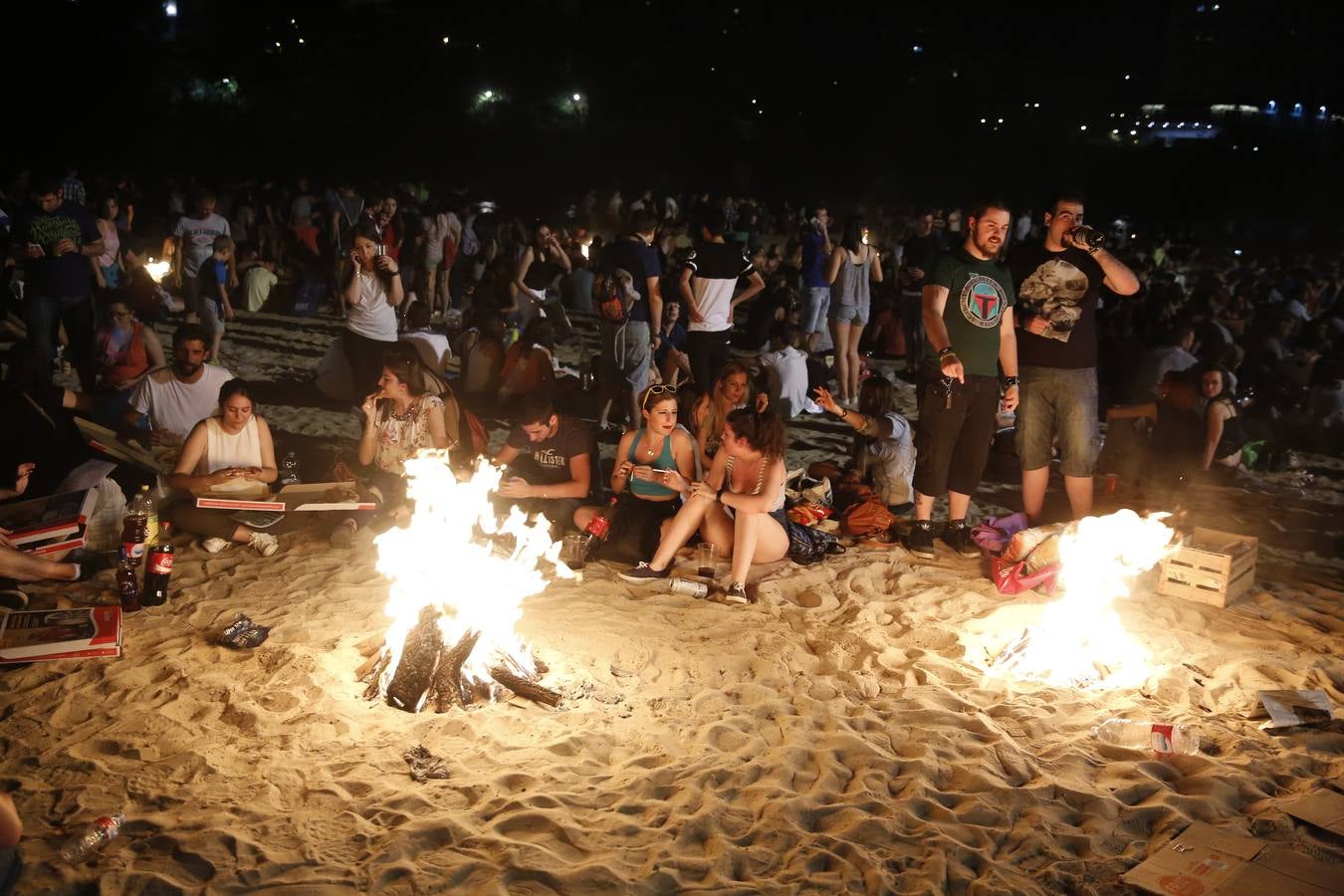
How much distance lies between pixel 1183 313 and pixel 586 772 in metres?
8.50

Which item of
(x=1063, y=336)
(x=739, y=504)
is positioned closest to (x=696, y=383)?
(x=739, y=504)

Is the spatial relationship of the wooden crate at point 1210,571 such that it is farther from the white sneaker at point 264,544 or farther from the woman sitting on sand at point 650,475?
the white sneaker at point 264,544

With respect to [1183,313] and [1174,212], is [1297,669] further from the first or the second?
[1174,212]

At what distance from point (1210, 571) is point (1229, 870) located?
3.06 m

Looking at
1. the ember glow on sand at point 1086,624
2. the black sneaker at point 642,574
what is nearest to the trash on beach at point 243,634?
the black sneaker at point 642,574

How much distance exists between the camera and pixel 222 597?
249 inches

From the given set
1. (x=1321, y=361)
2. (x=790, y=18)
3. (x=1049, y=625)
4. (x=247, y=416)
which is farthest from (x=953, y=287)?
(x=790, y=18)

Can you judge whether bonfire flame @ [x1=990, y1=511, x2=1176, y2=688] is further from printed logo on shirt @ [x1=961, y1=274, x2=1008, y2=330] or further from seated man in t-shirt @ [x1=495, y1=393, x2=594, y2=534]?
seated man in t-shirt @ [x1=495, y1=393, x2=594, y2=534]

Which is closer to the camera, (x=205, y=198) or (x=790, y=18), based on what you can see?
(x=205, y=198)

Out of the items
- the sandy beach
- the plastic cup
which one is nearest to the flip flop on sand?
the sandy beach

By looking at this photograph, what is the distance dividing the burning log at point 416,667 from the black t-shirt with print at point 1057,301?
13.6 feet

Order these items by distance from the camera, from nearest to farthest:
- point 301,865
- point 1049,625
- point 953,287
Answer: point 301,865, point 1049,625, point 953,287

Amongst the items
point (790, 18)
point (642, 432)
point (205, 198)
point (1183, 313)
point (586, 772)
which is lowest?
point (586, 772)

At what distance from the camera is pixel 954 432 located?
7.02 m
